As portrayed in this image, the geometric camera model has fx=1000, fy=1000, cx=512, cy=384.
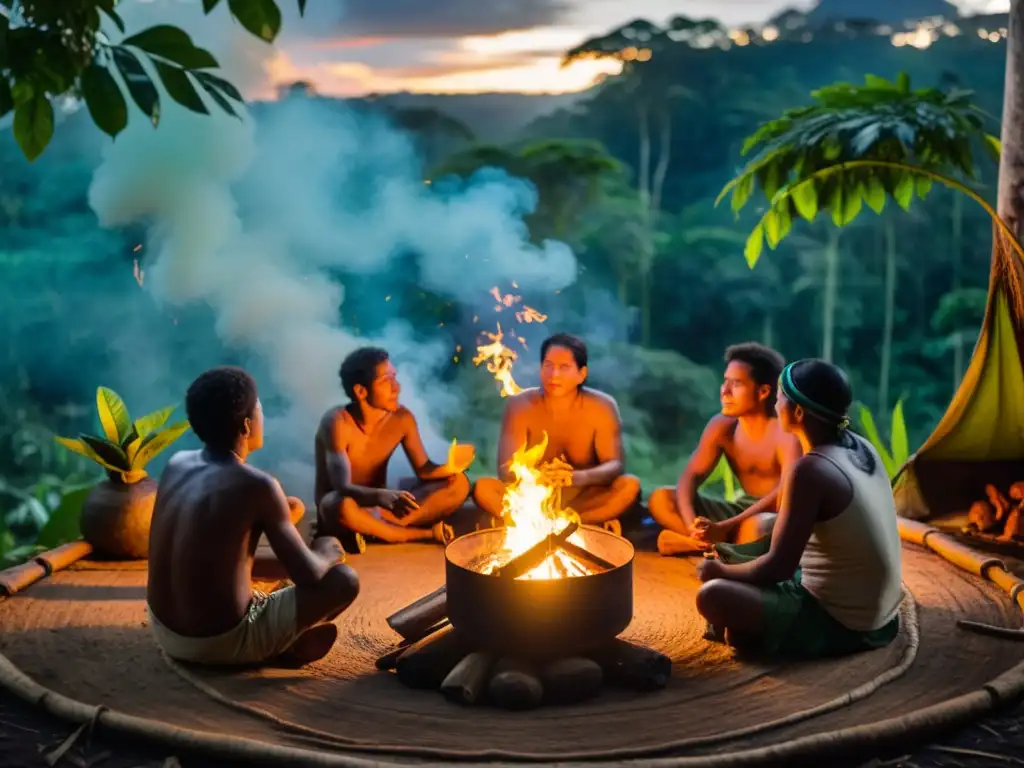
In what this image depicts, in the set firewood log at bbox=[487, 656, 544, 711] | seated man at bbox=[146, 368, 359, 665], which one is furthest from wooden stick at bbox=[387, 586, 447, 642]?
firewood log at bbox=[487, 656, 544, 711]

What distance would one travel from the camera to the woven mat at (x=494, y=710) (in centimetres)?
347

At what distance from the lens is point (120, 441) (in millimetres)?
5660

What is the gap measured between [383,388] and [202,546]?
2.20 m

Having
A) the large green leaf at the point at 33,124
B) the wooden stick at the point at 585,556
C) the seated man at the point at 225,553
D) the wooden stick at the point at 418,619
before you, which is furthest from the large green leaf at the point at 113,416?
the large green leaf at the point at 33,124

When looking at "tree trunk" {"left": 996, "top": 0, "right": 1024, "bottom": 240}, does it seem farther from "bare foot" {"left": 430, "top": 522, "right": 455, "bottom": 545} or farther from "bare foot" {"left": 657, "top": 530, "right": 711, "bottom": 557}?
"bare foot" {"left": 430, "top": 522, "right": 455, "bottom": 545}

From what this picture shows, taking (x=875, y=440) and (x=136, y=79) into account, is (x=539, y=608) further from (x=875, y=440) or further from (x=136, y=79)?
(x=875, y=440)

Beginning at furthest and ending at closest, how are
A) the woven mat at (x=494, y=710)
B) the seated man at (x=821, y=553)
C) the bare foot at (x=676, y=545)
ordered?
1. the bare foot at (x=676, y=545)
2. the seated man at (x=821, y=553)
3. the woven mat at (x=494, y=710)

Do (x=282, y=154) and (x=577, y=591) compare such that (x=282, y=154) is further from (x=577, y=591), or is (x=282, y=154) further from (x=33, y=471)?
(x=577, y=591)

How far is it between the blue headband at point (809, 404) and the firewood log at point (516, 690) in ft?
4.98

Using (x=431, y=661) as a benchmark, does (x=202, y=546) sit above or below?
above

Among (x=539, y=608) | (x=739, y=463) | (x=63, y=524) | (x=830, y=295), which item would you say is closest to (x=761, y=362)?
(x=739, y=463)

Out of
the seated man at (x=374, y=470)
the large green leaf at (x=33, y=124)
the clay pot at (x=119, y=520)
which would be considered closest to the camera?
the large green leaf at (x=33, y=124)

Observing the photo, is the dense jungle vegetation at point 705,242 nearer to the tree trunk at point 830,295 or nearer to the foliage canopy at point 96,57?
the tree trunk at point 830,295

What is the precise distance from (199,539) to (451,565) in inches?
39.1
